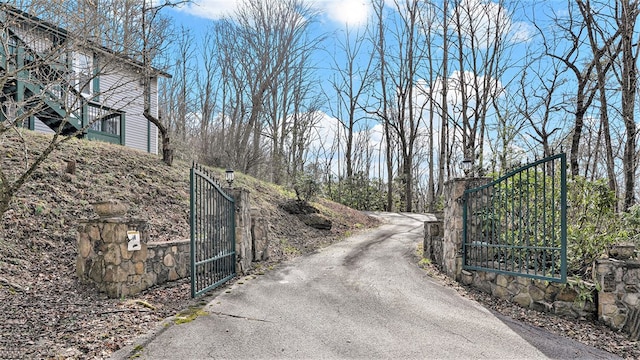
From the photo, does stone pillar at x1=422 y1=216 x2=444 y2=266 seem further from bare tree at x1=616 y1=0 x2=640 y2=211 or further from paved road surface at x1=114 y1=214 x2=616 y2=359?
bare tree at x1=616 y1=0 x2=640 y2=211

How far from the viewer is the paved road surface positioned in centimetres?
389

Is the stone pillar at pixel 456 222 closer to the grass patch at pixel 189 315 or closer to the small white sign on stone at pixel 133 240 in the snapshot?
the grass patch at pixel 189 315

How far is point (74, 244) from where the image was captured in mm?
6352

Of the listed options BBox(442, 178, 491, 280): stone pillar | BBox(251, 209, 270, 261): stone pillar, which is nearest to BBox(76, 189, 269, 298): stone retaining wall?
BBox(251, 209, 270, 261): stone pillar

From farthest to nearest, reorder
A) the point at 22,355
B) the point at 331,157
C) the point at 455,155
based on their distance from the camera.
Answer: the point at 331,157 < the point at 455,155 < the point at 22,355

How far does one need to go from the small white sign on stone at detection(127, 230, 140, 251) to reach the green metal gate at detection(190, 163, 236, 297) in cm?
79

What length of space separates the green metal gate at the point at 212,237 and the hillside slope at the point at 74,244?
0.45 m

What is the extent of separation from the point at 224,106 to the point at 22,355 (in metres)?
19.9

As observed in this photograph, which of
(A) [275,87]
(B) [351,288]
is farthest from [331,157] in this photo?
(B) [351,288]

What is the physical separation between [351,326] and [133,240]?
3.26 meters

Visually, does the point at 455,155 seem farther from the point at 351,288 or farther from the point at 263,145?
the point at 351,288

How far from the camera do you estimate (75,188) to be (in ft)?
25.7

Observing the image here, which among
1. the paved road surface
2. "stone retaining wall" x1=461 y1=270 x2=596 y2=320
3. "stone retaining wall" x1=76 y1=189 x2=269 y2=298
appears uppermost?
"stone retaining wall" x1=76 y1=189 x2=269 y2=298

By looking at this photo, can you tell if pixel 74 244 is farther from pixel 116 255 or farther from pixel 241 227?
pixel 241 227
